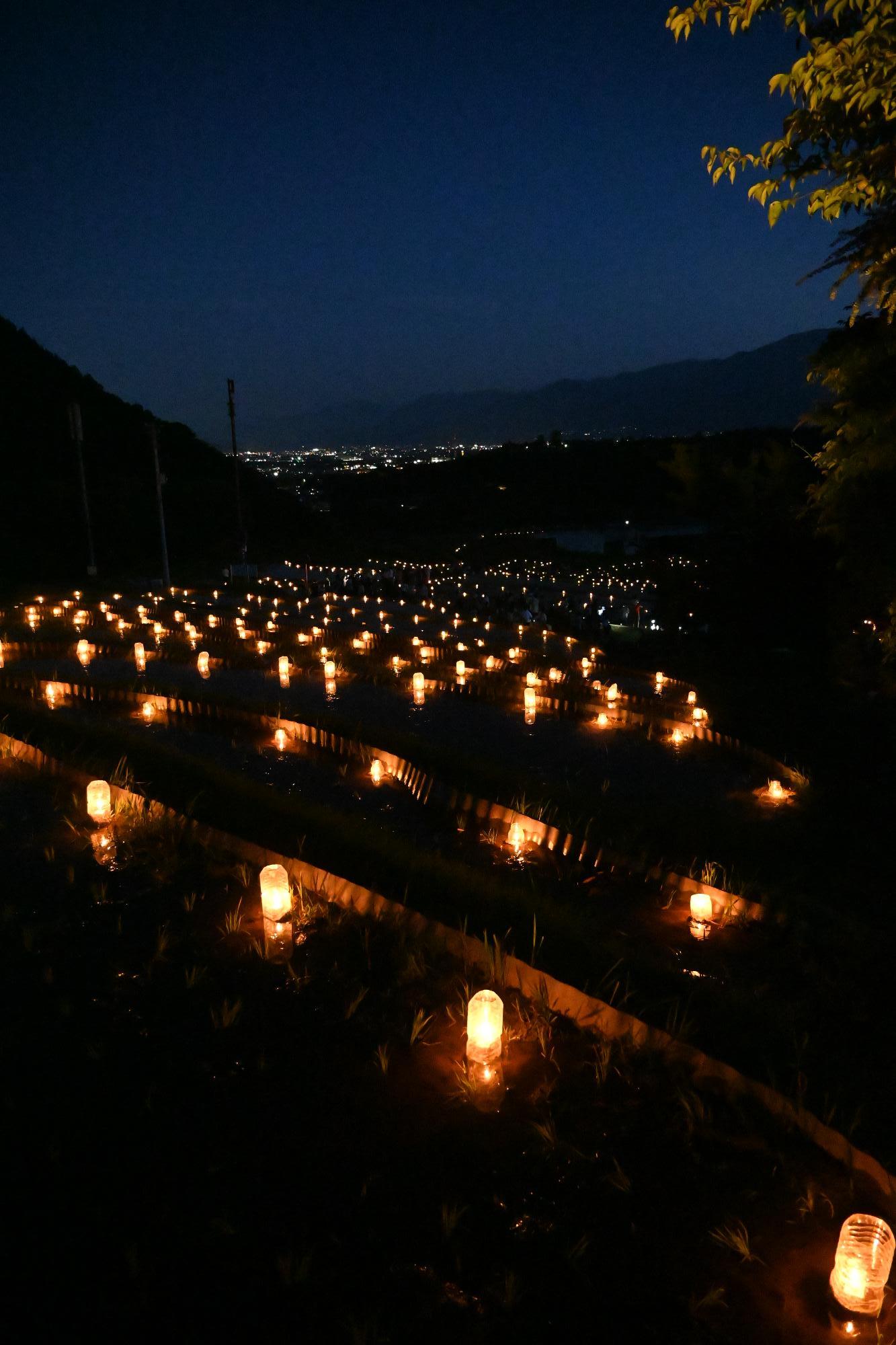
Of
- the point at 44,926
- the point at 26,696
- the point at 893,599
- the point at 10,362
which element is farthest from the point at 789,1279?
the point at 10,362

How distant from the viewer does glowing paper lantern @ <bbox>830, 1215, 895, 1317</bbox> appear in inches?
82.1

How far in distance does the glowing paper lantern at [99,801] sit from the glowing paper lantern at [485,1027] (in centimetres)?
291

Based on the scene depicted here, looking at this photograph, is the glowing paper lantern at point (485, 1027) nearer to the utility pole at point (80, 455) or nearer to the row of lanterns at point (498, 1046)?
the row of lanterns at point (498, 1046)

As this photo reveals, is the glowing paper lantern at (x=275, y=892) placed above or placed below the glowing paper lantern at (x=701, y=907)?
above

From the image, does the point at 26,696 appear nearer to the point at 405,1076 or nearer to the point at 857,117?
the point at 405,1076

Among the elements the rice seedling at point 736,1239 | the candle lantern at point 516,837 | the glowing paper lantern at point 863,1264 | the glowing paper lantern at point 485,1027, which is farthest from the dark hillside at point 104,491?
the glowing paper lantern at point 863,1264

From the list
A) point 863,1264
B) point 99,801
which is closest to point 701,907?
point 863,1264

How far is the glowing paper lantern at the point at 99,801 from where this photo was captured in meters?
4.84

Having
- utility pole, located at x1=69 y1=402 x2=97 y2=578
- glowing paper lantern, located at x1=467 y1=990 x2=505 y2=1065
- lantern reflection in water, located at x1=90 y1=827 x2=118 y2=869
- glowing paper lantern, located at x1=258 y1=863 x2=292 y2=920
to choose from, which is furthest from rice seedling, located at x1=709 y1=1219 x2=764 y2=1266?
utility pole, located at x1=69 y1=402 x2=97 y2=578

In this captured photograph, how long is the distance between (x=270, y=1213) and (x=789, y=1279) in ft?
4.87

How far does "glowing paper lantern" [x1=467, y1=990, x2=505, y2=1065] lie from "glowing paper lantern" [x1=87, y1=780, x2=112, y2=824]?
9.54 ft

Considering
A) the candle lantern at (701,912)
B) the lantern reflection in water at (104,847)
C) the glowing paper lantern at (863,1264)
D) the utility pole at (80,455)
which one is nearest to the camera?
the glowing paper lantern at (863,1264)

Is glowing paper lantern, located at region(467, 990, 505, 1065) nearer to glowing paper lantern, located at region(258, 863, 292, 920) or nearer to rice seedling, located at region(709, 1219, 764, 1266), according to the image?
rice seedling, located at region(709, 1219, 764, 1266)

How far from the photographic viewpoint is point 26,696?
7918 mm
